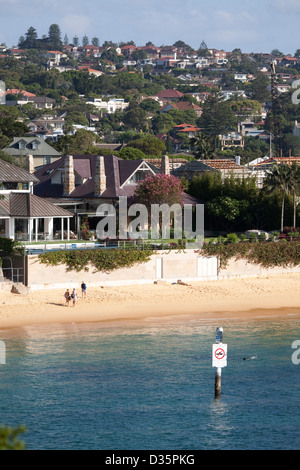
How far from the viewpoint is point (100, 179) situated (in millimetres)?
66875

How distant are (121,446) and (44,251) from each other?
24.1 meters

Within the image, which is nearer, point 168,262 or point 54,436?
point 54,436

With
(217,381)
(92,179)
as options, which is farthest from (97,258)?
(217,381)

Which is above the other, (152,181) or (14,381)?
(152,181)

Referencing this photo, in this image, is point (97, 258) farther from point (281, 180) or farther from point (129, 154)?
point (129, 154)

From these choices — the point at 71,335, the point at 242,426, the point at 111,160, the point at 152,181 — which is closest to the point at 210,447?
the point at 242,426

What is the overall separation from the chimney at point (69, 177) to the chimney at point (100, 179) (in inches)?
88.4

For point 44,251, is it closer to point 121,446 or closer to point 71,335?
point 71,335

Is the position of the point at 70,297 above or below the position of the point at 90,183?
below

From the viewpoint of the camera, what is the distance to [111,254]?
52.8 m

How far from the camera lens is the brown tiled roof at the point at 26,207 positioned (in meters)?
58.0

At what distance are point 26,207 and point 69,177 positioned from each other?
407 inches

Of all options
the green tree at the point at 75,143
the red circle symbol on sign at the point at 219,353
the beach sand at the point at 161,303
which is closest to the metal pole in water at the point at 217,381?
the red circle symbol on sign at the point at 219,353

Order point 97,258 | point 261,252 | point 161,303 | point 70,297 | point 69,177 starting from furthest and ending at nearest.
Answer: point 69,177
point 261,252
point 97,258
point 161,303
point 70,297
